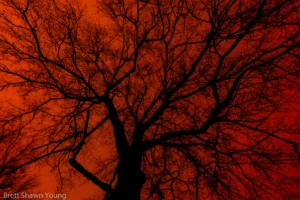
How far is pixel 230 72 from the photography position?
5.25 meters

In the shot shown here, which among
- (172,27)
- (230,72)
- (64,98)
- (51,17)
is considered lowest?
(230,72)

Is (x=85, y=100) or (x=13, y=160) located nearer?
(x=85, y=100)

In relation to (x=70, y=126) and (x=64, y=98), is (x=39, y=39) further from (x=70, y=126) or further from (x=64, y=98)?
(x=70, y=126)

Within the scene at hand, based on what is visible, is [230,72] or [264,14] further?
[230,72]

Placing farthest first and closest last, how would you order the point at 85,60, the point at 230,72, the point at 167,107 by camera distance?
the point at 85,60, the point at 167,107, the point at 230,72

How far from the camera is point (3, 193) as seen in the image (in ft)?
26.3

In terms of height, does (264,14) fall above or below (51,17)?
below

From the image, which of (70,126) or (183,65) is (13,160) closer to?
(70,126)

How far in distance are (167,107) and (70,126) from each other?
7.10 feet

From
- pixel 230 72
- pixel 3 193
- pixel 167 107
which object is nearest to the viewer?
pixel 230 72

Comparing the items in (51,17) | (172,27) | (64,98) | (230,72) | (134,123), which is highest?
(51,17)

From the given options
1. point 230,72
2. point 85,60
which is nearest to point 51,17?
point 85,60

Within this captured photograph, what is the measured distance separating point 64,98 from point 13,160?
3045mm

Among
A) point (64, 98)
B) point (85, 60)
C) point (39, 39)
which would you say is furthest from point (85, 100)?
point (39, 39)
